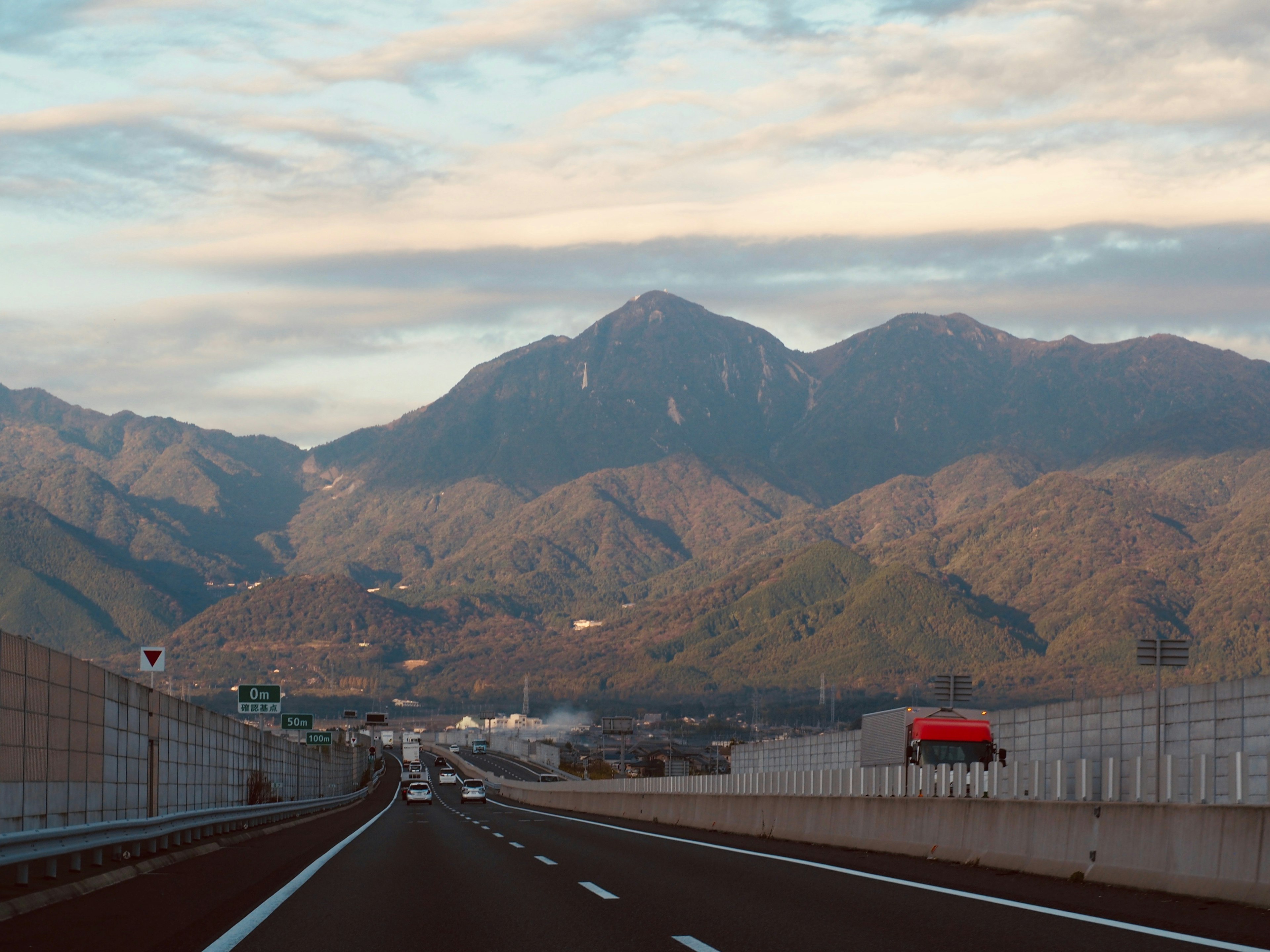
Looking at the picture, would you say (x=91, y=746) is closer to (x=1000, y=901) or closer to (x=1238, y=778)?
(x=1000, y=901)

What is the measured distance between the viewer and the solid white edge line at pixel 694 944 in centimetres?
1378

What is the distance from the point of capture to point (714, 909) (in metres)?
17.2

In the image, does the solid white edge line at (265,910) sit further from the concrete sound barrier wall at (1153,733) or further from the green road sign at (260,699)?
the green road sign at (260,699)

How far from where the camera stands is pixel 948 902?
1694 centimetres

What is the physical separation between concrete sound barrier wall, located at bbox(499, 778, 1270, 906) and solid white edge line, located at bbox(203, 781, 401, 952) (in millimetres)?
9478

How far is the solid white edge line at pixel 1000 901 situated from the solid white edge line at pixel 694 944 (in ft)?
12.2

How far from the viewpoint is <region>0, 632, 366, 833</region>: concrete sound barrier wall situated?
2120 centimetres

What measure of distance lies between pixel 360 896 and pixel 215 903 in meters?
1.89

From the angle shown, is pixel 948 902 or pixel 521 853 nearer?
pixel 948 902

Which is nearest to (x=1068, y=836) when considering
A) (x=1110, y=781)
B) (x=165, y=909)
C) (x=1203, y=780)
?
(x=1110, y=781)

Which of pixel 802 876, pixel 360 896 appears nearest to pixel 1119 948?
pixel 802 876

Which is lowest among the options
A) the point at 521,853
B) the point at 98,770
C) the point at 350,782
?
the point at 350,782

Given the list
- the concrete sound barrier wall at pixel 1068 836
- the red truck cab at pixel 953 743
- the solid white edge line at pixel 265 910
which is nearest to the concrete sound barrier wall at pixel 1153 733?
the red truck cab at pixel 953 743

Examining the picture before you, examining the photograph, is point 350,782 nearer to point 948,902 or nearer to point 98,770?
point 98,770
